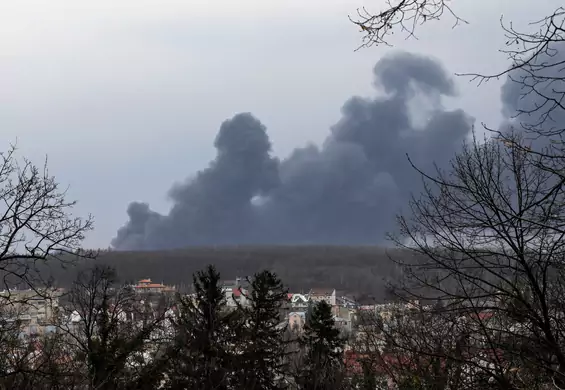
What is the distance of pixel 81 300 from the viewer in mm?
20766

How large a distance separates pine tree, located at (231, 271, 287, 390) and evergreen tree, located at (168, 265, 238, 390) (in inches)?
33.7

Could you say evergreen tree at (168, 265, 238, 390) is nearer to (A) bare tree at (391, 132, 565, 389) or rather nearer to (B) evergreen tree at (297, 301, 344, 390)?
(B) evergreen tree at (297, 301, 344, 390)

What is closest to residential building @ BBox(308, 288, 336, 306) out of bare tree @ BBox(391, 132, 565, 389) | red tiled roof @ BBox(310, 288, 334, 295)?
red tiled roof @ BBox(310, 288, 334, 295)

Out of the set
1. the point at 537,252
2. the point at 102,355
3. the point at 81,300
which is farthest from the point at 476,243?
the point at 81,300

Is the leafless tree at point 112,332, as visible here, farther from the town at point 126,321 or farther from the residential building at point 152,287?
the residential building at point 152,287

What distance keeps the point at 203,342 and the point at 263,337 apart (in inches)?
235

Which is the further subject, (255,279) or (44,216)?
(255,279)

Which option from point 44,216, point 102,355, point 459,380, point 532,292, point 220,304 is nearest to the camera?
point 532,292

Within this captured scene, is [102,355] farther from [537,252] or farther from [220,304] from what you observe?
[537,252]

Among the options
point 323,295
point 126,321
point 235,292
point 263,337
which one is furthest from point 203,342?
point 323,295

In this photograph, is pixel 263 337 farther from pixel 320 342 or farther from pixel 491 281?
pixel 491 281

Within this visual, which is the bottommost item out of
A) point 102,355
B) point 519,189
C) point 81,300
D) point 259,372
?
point 259,372

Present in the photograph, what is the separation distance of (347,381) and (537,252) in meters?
16.2

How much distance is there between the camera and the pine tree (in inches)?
941
